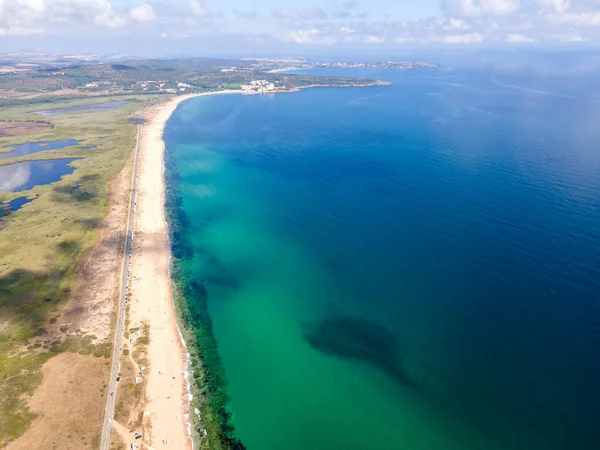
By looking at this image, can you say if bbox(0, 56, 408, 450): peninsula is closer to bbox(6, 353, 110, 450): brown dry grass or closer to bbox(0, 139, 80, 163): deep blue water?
bbox(6, 353, 110, 450): brown dry grass

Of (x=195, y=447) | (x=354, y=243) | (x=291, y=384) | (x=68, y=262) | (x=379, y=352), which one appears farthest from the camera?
(x=354, y=243)

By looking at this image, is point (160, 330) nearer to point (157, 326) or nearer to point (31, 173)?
point (157, 326)

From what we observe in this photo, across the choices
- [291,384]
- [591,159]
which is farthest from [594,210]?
[291,384]

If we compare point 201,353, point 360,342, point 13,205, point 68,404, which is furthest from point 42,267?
point 360,342

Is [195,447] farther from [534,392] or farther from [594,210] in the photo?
[594,210]

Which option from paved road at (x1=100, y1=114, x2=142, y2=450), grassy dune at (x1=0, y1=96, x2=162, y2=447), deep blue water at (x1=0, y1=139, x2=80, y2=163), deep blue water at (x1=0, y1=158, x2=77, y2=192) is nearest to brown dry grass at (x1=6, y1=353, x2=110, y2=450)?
paved road at (x1=100, y1=114, x2=142, y2=450)

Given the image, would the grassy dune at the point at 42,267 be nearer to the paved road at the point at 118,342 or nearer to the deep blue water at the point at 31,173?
the paved road at the point at 118,342

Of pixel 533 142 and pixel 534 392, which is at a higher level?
pixel 533 142
